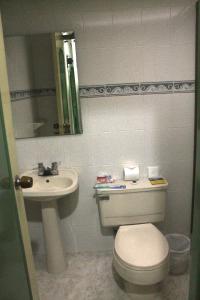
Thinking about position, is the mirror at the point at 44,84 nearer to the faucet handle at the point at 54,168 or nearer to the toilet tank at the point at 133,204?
the faucet handle at the point at 54,168

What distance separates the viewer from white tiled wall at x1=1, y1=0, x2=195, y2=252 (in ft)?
5.67

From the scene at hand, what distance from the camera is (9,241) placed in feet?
3.25

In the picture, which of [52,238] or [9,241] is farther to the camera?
[52,238]

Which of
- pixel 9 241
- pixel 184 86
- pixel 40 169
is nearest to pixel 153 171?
pixel 184 86

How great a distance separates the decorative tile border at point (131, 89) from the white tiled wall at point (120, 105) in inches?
1.4

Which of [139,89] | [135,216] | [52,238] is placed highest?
[139,89]

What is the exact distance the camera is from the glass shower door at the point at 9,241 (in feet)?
3.06

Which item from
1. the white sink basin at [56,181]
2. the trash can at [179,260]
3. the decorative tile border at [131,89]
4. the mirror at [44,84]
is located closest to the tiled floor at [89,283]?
the trash can at [179,260]

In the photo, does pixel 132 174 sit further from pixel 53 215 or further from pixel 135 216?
pixel 53 215

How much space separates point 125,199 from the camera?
183 centimetres

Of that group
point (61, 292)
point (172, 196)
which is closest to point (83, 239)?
point (61, 292)

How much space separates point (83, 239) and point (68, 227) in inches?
7.2

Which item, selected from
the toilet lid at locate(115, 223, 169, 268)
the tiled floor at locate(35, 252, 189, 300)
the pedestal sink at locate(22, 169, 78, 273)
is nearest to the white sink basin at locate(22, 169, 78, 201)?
the pedestal sink at locate(22, 169, 78, 273)

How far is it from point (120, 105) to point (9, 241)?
49.1 inches
